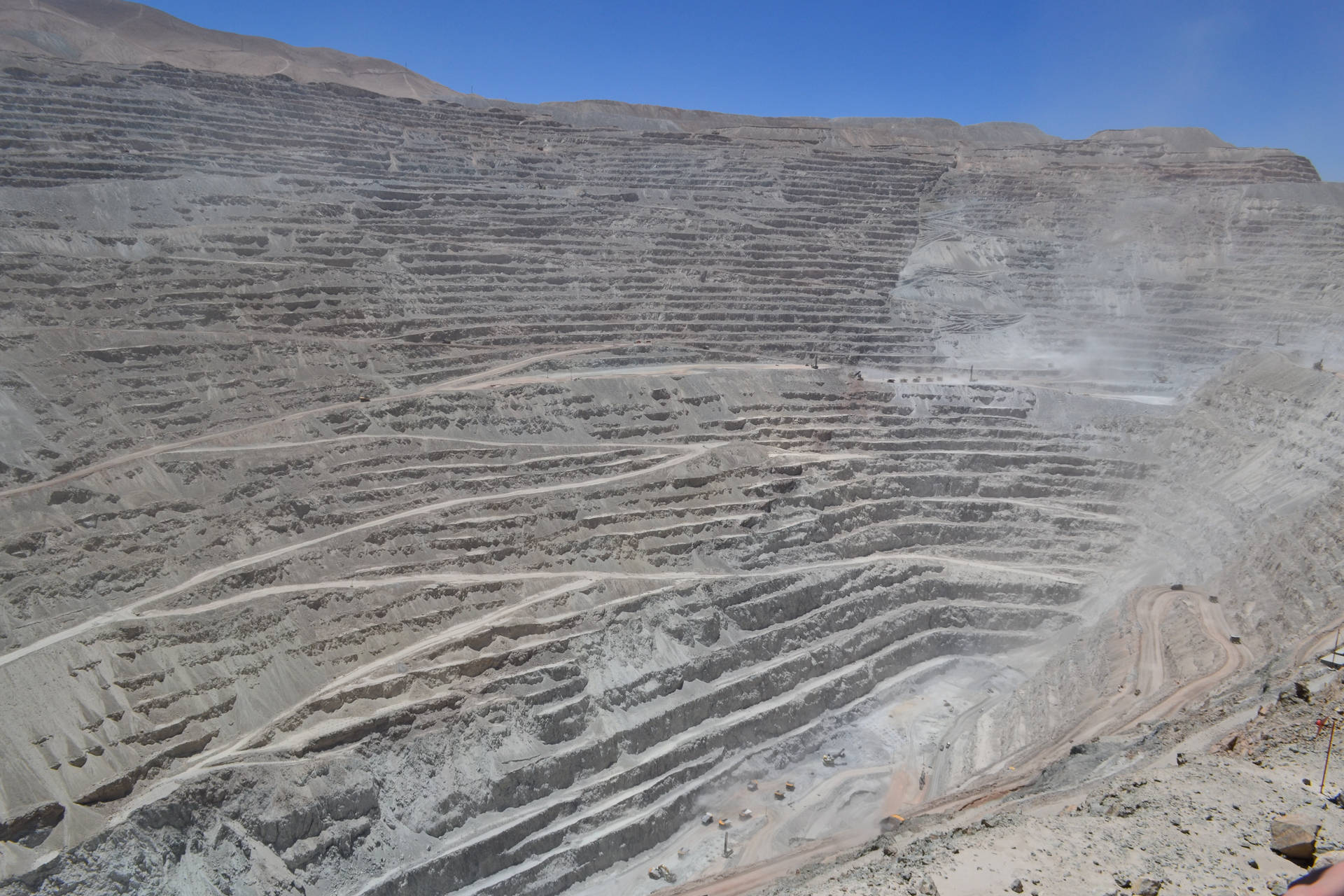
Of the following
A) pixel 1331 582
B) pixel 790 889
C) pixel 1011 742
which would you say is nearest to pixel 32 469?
pixel 790 889

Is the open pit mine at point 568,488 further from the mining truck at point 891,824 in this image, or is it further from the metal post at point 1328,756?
the metal post at point 1328,756

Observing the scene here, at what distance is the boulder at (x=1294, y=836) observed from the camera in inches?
432

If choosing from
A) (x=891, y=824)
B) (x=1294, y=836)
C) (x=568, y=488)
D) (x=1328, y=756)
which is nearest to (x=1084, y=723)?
(x=891, y=824)

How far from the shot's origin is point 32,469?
23.8 metres

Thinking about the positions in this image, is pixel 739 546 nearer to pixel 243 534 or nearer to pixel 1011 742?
pixel 1011 742

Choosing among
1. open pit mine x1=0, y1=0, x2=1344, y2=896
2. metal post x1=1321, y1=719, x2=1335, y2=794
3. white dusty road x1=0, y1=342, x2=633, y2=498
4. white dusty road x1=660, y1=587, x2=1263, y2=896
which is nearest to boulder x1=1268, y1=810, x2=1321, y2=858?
metal post x1=1321, y1=719, x2=1335, y2=794

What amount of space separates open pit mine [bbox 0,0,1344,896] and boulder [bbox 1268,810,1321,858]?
7839mm

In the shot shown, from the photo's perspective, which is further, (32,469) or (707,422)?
(707,422)

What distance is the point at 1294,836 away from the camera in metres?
11.1

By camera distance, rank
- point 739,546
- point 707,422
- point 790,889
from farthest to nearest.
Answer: point 707,422
point 739,546
point 790,889

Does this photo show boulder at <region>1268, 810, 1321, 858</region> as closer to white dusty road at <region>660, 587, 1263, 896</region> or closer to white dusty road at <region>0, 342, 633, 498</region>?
white dusty road at <region>660, 587, 1263, 896</region>

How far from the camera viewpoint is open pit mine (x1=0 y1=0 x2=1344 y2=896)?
65.1ft

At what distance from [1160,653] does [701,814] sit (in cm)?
1408

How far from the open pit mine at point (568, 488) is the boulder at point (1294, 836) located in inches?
309
